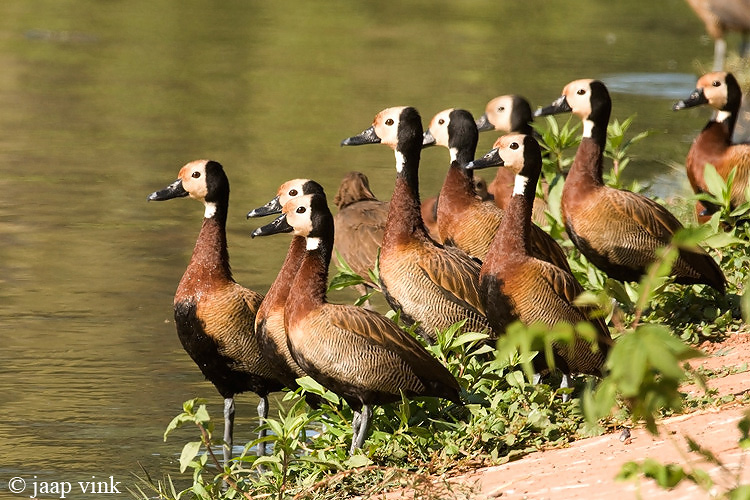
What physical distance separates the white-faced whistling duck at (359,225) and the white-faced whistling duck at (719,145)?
2.08 meters

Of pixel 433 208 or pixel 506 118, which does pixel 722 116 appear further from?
pixel 433 208

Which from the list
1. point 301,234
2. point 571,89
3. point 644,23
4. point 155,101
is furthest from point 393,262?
point 644,23

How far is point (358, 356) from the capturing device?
5.52 m

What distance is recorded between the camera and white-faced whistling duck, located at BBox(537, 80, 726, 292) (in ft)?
22.7

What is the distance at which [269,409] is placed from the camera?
6.99 metres

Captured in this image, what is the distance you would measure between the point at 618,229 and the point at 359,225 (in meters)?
2.37

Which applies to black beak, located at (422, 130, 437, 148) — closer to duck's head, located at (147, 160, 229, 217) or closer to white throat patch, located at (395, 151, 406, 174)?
white throat patch, located at (395, 151, 406, 174)

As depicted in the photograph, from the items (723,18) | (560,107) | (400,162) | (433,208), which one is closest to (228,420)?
(400,162)

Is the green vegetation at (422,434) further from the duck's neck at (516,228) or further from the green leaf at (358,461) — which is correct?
the duck's neck at (516,228)

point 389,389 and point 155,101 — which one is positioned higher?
point 155,101

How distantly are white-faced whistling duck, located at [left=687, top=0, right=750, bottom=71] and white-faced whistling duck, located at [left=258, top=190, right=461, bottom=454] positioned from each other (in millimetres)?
11097

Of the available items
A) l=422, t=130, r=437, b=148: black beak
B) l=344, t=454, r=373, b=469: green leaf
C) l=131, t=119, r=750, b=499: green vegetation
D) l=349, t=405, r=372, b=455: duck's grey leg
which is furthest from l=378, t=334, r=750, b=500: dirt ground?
l=422, t=130, r=437, b=148: black beak

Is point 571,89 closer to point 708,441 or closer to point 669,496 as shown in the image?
point 708,441

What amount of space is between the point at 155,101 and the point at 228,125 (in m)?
1.47
